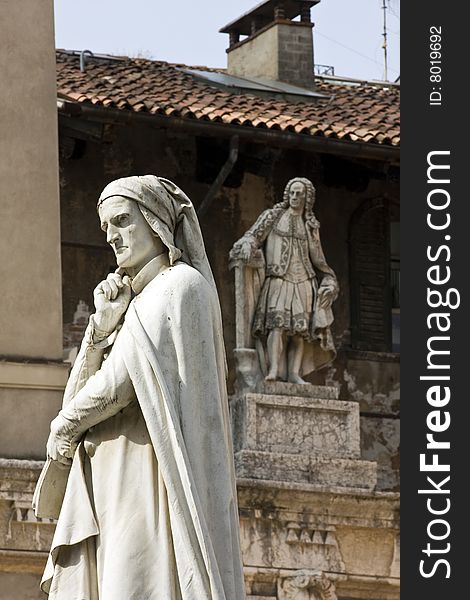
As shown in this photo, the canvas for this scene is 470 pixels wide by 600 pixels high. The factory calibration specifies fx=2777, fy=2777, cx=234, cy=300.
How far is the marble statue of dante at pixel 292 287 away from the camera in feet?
80.4

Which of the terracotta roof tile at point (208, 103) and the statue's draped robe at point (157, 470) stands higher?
the terracotta roof tile at point (208, 103)

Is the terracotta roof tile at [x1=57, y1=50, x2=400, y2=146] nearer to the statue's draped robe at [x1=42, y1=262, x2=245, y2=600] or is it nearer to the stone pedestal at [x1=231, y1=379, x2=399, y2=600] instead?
the stone pedestal at [x1=231, y1=379, x2=399, y2=600]

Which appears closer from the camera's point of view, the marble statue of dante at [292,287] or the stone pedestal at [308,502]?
the stone pedestal at [308,502]

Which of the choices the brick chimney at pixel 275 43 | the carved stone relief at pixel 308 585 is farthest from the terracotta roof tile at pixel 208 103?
the carved stone relief at pixel 308 585

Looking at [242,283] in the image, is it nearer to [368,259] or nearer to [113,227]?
[368,259]

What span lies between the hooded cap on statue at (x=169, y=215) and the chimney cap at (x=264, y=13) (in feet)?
79.9

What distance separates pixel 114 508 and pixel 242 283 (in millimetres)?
16127

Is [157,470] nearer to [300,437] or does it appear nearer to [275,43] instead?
[300,437]

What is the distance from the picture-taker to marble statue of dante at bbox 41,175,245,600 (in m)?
8.46

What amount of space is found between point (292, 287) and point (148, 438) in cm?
1597

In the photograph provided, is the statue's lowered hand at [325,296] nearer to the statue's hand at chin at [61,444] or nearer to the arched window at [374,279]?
the arched window at [374,279]

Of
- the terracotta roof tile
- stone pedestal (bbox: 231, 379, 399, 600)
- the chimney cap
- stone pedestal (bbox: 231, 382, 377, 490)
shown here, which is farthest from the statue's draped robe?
the chimney cap

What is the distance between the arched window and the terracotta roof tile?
3.63 ft

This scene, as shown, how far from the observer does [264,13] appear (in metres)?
33.8
